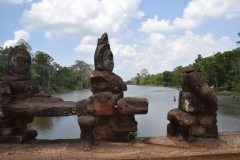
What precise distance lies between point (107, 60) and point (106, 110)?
995 millimetres

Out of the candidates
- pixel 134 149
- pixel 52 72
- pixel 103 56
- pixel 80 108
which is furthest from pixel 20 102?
pixel 52 72

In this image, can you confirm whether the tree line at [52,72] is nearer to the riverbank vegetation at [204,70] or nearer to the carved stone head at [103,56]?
the riverbank vegetation at [204,70]

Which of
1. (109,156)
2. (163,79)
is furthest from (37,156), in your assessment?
(163,79)

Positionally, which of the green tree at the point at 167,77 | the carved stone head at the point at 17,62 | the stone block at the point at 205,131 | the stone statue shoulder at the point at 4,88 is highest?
the green tree at the point at 167,77

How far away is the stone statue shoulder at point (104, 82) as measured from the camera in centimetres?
393

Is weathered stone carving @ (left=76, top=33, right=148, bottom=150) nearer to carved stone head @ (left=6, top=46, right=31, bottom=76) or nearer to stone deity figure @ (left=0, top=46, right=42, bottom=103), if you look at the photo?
stone deity figure @ (left=0, top=46, right=42, bottom=103)

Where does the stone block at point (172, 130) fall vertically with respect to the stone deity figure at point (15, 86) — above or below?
below

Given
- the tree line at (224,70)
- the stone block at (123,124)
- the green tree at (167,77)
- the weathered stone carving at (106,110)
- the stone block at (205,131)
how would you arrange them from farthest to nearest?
the green tree at (167,77)
the tree line at (224,70)
the stone block at (205,131)
the stone block at (123,124)
the weathered stone carving at (106,110)

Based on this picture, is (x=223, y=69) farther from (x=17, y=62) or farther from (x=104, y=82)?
(x=17, y=62)

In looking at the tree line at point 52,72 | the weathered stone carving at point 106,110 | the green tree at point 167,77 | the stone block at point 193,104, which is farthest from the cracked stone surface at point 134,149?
the green tree at point 167,77

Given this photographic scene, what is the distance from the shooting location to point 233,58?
43719mm

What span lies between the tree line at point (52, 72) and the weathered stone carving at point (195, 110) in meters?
6.44

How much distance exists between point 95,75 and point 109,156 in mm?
1421

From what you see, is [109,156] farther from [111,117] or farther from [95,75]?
[95,75]
